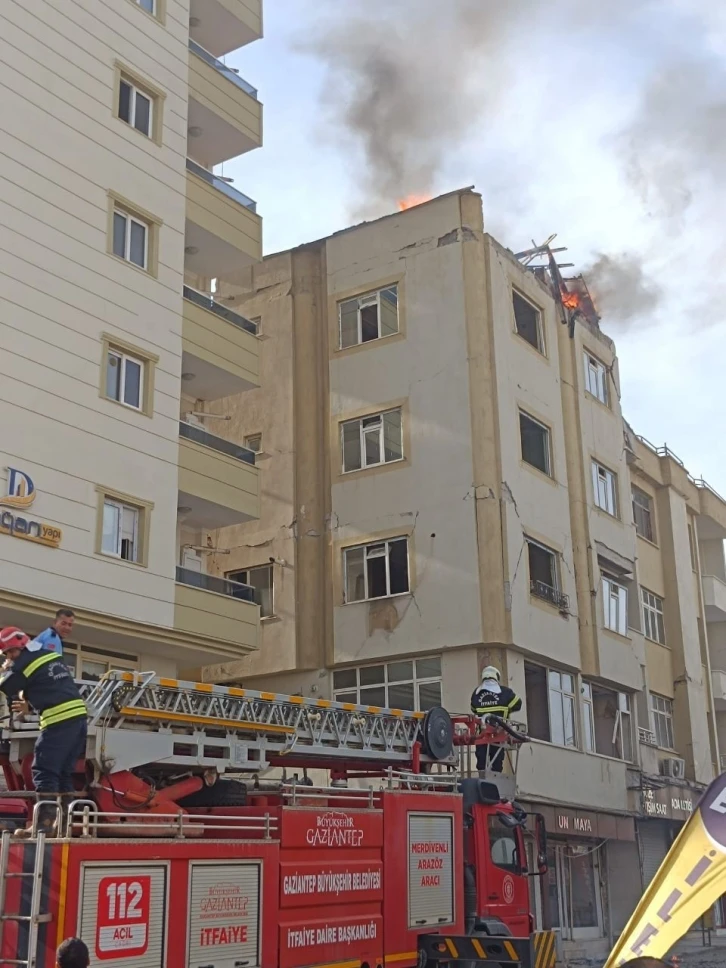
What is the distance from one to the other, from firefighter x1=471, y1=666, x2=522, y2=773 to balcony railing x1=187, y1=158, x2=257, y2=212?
40.9 ft

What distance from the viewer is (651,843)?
3100 cm

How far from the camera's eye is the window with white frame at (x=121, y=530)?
19797 millimetres

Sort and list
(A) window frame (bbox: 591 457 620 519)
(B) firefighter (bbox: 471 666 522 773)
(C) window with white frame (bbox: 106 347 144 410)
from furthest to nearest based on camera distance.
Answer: (A) window frame (bbox: 591 457 620 519) < (C) window with white frame (bbox: 106 347 144 410) < (B) firefighter (bbox: 471 666 522 773)

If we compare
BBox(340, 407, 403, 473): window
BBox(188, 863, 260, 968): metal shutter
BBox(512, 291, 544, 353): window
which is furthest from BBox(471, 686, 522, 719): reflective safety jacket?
BBox(512, 291, 544, 353): window

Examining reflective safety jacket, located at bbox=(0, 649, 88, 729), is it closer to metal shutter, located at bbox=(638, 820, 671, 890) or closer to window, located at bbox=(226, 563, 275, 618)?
window, located at bbox=(226, 563, 275, 618)

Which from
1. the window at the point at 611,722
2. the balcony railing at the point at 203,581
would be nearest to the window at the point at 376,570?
the balcony railing at the point at 203,581

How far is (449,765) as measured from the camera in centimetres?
1330

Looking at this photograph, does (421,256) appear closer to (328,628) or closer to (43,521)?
(328,628)

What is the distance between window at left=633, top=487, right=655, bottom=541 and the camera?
35.4 meters

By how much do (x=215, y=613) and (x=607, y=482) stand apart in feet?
44.4

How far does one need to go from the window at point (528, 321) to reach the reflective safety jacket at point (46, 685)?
67.9 ft

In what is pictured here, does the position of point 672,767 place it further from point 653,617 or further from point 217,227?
point 217,227

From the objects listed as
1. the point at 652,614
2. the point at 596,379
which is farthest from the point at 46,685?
the point at 652,614

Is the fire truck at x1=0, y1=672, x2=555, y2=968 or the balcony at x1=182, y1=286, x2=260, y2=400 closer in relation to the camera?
the fire truck at x1=0, y1=672, x2=555, y2=968
